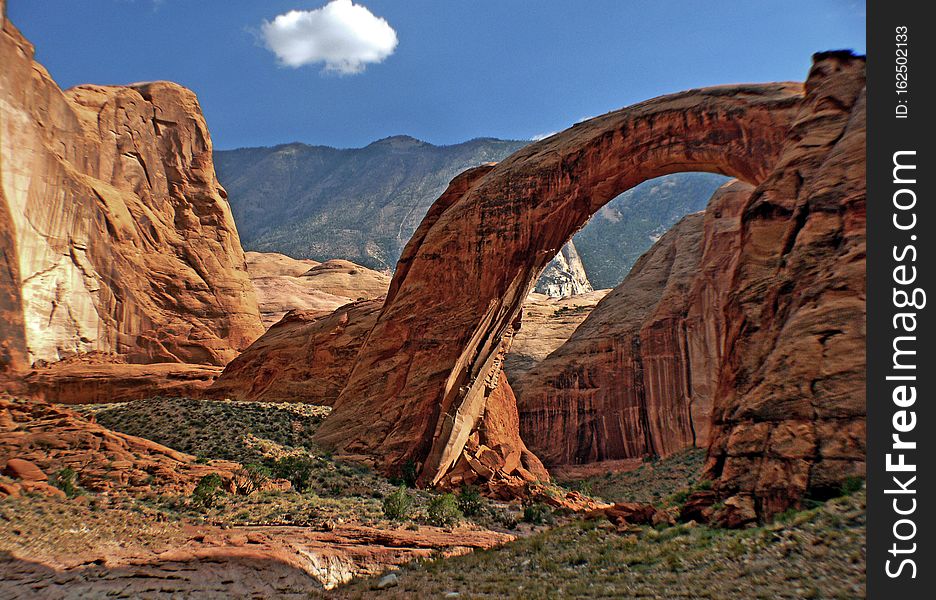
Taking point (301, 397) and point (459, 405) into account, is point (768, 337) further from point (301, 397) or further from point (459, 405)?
point (301, 397)

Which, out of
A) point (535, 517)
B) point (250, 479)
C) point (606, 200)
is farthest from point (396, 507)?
point (606, 200)

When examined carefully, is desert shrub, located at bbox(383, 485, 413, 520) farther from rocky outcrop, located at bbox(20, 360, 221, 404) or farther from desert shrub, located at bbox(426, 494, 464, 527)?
rocky outcrop, located at bbox(20, 360, 221, 404)

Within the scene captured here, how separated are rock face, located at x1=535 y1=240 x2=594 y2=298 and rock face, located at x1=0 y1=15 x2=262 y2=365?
82.0 meters

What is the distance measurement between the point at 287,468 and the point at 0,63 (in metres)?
26.3

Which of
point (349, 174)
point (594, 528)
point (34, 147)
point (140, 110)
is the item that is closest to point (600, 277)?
point (349, 174)

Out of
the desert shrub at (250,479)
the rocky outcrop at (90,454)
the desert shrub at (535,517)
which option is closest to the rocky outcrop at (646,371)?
the desert shrub at (535,517)

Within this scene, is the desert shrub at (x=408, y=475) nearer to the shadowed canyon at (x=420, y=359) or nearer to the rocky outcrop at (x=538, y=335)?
the shadowed canyon at (x=420, y=359)

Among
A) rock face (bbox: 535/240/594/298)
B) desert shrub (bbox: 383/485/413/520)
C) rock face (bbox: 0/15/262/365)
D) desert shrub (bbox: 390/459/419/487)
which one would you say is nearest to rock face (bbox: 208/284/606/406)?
rock face (bbox: 0/15/262/365)

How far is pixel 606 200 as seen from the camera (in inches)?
899

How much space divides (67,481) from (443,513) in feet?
31.0

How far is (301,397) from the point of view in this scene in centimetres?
3278

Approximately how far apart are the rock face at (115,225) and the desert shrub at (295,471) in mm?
17564

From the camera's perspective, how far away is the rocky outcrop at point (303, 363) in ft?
108

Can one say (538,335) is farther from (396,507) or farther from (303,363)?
(396,507)
